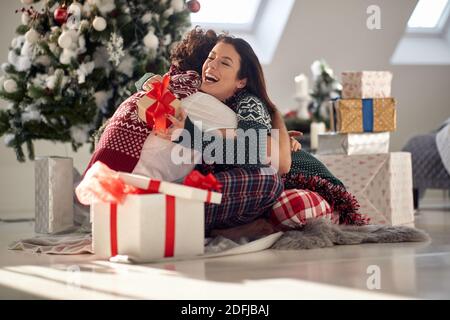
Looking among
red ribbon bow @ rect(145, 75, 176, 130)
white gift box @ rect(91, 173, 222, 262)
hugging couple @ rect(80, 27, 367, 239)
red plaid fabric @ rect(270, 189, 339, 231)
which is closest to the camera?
white gift box @ rect(91, 173, 222, 262)

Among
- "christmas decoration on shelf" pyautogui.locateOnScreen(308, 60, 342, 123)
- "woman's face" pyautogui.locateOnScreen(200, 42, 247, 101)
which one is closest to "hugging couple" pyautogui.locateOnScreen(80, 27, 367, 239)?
"woman's face" pyautogui.locateOnScreen(200, 42, 247, 101)

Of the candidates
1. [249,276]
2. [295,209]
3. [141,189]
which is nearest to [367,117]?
[295,209]

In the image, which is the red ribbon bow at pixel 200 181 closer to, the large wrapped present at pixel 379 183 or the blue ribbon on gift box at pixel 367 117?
the large wrapped present at pixel 379 183

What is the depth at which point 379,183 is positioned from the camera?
13.1ft

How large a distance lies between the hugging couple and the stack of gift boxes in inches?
32.2

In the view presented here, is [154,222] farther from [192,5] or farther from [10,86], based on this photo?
[192,5]

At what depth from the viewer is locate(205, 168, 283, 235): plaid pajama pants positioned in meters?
2.88

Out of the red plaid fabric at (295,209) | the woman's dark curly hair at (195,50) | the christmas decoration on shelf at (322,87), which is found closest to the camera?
the red plaid fabric at (295,209)

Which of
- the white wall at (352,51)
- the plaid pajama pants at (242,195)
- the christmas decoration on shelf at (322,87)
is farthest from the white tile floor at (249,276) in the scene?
the white wall at (352,51)

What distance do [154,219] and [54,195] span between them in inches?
49.9

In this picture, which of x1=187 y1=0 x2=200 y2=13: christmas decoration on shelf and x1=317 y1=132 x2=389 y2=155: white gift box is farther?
x1=187 y1=0 x2=200 y2=13: christmas decoration on shelf

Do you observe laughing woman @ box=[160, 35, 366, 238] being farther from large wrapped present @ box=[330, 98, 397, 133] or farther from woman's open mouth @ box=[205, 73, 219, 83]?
large wrapped present @ box=[330, 98, 397, 133]

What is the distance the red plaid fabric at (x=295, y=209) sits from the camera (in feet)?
10.2
